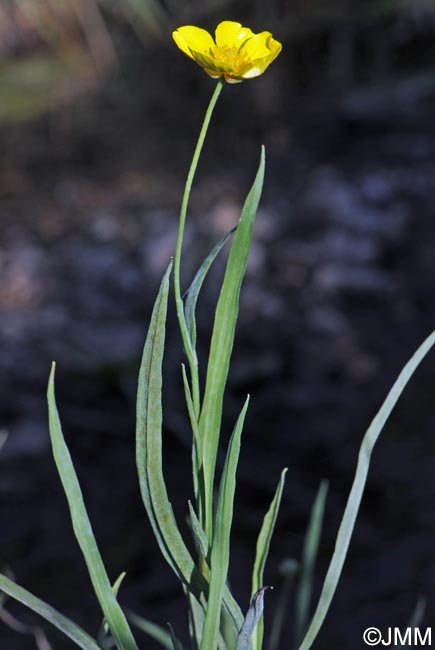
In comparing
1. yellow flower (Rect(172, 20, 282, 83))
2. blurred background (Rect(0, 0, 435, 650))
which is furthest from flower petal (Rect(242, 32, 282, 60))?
blurred background (Rect(0, 0, 435, 650))

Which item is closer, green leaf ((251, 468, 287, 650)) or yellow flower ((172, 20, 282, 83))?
yellow flower ((172, 20, 282, 83))

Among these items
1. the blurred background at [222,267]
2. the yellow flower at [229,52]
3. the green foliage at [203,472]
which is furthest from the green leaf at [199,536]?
the blurred background at [222,267]

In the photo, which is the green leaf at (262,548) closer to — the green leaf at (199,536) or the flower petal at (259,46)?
the green leaf at (199,536)

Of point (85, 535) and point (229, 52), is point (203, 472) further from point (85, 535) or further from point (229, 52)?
point (229, 52)

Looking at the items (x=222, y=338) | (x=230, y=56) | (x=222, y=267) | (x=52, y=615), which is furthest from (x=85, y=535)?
(x=222, y=267)

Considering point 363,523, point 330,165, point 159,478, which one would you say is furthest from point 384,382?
point 159,478

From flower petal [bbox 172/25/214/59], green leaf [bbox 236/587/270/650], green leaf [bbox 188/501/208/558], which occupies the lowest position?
green leaf [bbox 236/587/270/650]

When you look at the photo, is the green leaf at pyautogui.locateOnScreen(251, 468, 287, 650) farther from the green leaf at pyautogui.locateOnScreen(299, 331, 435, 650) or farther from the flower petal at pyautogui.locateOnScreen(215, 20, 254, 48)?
the flower petal at pyautogui.locateOnScreen(215, 20, 254, 48)
